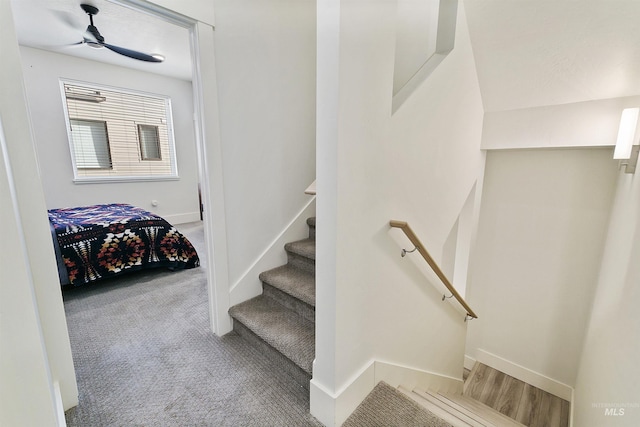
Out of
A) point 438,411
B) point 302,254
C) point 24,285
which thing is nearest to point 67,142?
point 302,254

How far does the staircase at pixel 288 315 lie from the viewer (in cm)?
150

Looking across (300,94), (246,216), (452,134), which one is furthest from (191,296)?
(452,134)

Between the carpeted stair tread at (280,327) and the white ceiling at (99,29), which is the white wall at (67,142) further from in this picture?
the carpeted stair tread at (280,327)

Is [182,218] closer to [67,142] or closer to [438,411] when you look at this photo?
[67,142]

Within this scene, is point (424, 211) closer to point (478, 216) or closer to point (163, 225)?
point (478, 216)

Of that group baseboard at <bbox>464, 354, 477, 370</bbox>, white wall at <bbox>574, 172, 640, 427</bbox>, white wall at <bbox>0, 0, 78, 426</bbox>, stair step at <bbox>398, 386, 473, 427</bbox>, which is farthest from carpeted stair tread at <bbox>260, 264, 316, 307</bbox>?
baseboard at <bbox>464, 354, 477, 370</bbox>

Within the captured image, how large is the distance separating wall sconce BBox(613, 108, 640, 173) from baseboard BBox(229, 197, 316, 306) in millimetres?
2161

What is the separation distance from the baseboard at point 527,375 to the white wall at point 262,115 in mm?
3039

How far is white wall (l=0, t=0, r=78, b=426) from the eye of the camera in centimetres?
59

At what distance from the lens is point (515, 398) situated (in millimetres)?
2854

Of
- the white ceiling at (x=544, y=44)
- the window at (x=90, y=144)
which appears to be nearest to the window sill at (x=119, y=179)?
the window at (x=90, y=144)

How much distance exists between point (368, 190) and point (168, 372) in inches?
60.9

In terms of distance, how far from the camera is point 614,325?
140 cm

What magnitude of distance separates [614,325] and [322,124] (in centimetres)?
183
